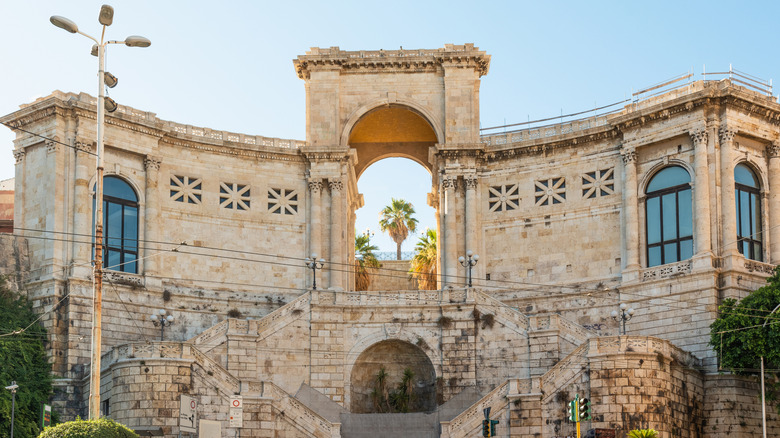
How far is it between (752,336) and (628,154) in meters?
14.2

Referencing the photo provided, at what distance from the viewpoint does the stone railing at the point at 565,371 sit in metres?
47.0

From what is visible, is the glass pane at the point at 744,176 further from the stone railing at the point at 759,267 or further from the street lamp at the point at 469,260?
the street lamp at the point at 469,260

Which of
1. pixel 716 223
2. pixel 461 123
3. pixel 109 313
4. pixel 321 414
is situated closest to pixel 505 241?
pixel 461 123

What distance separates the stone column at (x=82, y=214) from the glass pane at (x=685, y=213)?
3058 centimetres

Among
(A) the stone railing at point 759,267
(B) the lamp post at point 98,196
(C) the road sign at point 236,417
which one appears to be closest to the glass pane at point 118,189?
(C) the road sign at point 236,417

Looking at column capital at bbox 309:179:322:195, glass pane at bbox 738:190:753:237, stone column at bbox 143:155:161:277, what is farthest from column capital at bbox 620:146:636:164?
stone column at bbox 143:155:161:277

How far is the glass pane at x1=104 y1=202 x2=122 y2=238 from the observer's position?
2247 inches

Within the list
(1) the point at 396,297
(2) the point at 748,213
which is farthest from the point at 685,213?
(1) the point at 396,297

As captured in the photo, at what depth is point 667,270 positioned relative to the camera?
181ft

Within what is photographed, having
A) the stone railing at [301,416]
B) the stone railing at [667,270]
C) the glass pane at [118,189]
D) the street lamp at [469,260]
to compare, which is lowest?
the stone railing at [301,416]

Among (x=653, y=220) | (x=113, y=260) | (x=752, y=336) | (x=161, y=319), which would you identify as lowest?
(x=752, y=336)

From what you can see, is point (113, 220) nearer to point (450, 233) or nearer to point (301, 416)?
point (301, 416)

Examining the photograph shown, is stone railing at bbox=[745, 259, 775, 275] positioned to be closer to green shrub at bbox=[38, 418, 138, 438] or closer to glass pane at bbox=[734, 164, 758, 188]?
glass pane at bbox=[734, 164, 758, 188]

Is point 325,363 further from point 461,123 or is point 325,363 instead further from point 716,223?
point 716,223
